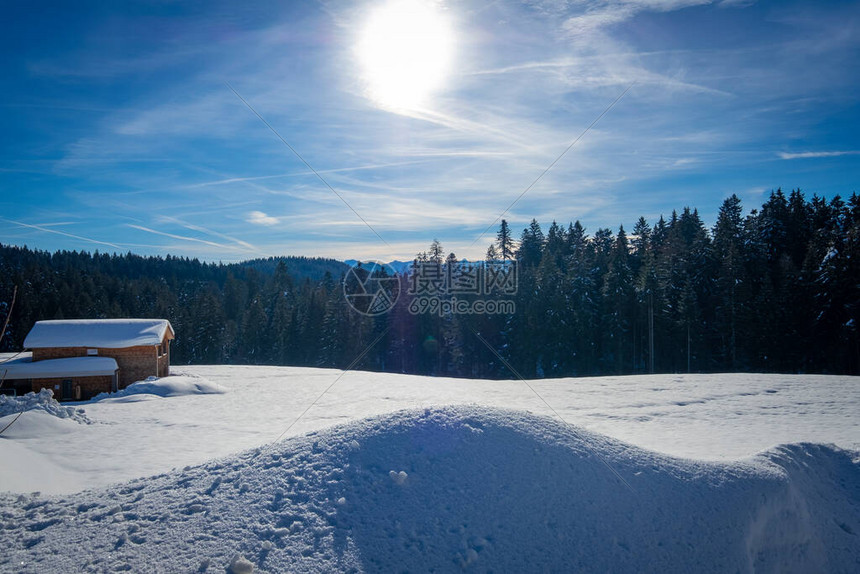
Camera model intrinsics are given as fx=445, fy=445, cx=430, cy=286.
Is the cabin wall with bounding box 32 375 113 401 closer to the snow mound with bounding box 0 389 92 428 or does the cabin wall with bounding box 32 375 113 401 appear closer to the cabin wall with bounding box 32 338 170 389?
Answer: the cabin wall with bounding box 32 338 170 389

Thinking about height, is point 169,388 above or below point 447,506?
below

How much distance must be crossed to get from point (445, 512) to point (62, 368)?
25364 millimetres

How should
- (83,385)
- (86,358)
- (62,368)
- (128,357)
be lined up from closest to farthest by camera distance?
(62,368) < (83,385) < (86,358) < (128,357)

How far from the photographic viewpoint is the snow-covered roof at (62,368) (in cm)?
2184

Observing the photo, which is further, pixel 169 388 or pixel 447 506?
pixel 169 388

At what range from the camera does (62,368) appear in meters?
22.3

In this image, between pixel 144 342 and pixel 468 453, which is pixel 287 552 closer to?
pixel 468 453

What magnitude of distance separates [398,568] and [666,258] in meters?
42.7

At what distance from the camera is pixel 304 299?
202ft

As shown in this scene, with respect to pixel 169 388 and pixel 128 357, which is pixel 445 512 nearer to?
pixel 169 388

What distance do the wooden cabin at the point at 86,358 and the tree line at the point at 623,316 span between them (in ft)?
82.5

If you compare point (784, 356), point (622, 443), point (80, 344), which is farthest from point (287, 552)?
point (784, 356)

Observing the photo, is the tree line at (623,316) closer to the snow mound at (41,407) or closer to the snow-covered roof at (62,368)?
the snow-covered roof at (62,368)

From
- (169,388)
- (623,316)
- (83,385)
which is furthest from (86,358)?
(623,316)
